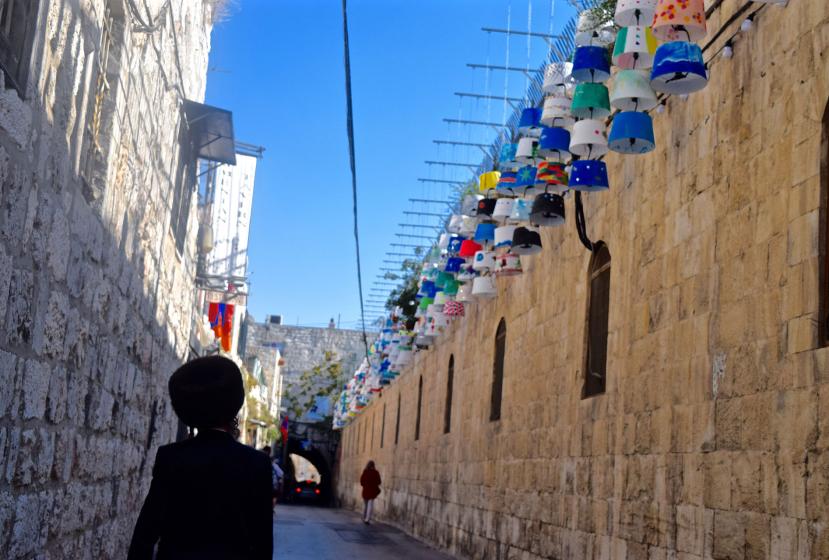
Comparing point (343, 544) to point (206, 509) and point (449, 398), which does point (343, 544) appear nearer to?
point (449, 398)

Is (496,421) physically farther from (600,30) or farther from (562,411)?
(600,30)

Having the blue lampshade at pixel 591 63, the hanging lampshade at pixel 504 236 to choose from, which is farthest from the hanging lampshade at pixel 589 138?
the hanging lampshade at pixel 504 236

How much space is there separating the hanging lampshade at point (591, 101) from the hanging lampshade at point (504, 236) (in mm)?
3123

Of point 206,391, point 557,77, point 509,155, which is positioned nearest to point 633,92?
point 557,77

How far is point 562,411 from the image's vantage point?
10.3 m

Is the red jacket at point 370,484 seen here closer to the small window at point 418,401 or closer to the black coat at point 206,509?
the small window at point 418,401

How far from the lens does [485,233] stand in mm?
11922

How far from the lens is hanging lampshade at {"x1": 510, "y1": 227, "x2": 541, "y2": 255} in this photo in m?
10.5

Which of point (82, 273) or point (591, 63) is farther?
point (591, 63)

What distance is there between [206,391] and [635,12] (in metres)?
4.65

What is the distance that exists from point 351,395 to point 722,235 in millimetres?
34968

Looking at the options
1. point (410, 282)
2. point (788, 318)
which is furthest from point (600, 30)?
point (410, 282)

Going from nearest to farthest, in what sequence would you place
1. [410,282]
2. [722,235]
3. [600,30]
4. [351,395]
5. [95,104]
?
[95,104]
[722,235]
[600,30]
[410,282]
[351,395]

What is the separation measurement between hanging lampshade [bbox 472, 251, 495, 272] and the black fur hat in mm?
9480
